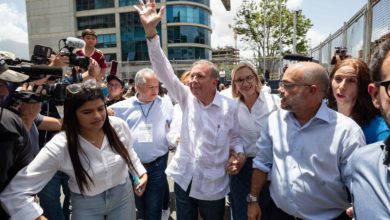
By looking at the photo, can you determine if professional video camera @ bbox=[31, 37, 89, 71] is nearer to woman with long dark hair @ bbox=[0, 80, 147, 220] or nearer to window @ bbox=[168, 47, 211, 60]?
woman with long dark hair @ bbox=[0, 80, 147, 220]

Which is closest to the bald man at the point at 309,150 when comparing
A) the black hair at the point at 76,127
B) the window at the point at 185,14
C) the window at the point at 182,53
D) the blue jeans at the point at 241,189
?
the blue jeans at the point at 241,189

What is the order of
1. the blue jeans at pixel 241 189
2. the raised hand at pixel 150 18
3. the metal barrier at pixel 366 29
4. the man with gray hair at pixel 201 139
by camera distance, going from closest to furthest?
the raised hand at pixel 150 18 → the man with gray hair at pixel 201 139 → the blue jeans at pixel 241 189 → the metal barrier at pixel 366 29

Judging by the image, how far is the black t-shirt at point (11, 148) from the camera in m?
1.69

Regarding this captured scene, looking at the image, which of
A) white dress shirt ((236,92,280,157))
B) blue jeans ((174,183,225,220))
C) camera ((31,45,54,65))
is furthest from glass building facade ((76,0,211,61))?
blue jeans ((174,183,225,220))

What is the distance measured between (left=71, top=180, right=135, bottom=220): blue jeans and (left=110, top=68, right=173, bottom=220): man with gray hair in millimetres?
921

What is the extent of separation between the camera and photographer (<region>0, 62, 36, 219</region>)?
1.69 meters

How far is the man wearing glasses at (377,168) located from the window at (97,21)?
47076 mm

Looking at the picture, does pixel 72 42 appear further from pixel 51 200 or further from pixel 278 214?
pixel 278 214

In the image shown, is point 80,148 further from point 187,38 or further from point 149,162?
point 187,38

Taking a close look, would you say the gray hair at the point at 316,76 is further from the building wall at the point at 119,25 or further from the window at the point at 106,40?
the window at the point at 106,40

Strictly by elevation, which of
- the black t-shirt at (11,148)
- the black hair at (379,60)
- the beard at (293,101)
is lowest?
the black t-shirt at (11,148)

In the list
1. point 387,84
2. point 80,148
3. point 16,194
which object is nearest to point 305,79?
point 387,84

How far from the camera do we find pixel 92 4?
148 ft

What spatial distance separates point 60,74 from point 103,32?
4602 centimetres
